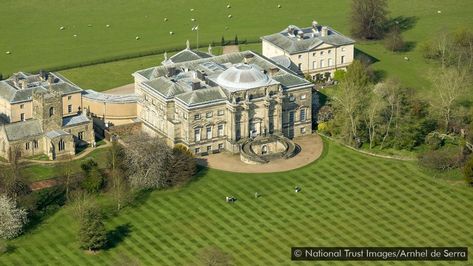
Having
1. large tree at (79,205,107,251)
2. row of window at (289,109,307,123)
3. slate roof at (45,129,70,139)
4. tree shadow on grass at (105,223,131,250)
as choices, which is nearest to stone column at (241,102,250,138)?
row of window at (289,109,307,123)

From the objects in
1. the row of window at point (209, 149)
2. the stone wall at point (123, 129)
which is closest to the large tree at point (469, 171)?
the row of window at point (209, 149)

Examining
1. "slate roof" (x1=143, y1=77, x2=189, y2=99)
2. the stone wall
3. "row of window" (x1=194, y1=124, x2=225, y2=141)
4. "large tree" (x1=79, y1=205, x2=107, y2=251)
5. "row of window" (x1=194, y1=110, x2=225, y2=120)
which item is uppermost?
"slate roof" (x1=143, y1=77, x2=189, y2=99)

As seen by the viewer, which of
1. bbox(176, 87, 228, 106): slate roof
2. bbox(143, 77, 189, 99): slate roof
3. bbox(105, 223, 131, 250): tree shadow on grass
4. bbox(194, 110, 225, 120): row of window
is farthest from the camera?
bbox(143, 77, 189, 99): slate roof

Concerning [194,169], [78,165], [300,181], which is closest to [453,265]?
[300,181]

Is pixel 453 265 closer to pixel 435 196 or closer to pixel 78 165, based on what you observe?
pixel 435 196

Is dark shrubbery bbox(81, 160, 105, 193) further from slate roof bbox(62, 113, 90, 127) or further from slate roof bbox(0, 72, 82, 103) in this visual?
slate roof bbox(0, 72, 82, 103)

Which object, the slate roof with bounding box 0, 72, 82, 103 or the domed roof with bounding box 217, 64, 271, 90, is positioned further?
the slate roof with bounding box 0, 72, 82, 103
